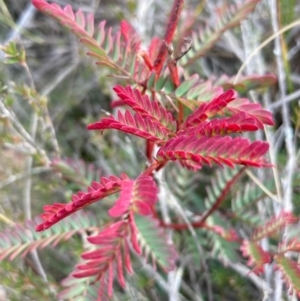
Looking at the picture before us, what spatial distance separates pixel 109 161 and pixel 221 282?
Result: 1.71ft

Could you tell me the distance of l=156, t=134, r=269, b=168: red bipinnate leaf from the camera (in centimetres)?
51

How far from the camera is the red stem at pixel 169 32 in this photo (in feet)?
2.16

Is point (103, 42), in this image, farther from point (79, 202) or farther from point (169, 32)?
point (79, 202)

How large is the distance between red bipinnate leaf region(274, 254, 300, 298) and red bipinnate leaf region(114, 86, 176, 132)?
0.95 ft

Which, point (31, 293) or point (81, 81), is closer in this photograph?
point (31, 293)

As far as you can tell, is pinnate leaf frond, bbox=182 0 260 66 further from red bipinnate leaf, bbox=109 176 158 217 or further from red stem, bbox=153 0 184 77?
red bipinnate leaf, bbox=109 176 158 217

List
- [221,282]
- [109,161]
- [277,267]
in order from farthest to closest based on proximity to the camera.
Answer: [109,161], [221,282], [277,267]

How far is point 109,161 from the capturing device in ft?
4.44

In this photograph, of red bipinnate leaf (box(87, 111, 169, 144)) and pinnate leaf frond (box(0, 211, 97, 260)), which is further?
pinnate leaf frond (box(0, 211, 97, 260))

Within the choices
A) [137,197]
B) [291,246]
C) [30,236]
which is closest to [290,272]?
[291,246]

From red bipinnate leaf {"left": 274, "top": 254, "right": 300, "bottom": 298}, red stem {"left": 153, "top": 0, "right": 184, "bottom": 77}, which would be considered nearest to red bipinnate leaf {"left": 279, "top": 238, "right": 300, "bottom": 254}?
red bipinnate leaf {"left": 274, "top": 254, "right": 300, "bottom": 298}

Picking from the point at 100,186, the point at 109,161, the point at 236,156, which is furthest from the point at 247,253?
the point at 109,161

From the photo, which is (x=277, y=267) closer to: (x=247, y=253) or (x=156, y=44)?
(x=247, y=253)

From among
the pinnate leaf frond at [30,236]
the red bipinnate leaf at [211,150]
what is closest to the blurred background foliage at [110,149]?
the pinnate leaf frond at [30,236]
